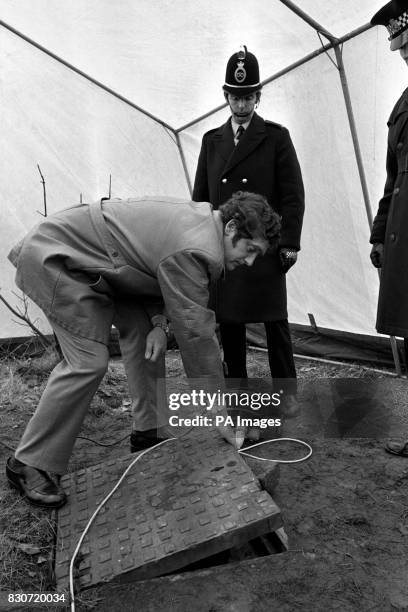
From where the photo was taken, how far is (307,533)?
2074 mm

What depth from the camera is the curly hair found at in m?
2.11

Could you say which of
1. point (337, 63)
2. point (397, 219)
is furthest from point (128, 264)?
point (337, 63)

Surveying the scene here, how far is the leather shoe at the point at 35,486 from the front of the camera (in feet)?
7.01

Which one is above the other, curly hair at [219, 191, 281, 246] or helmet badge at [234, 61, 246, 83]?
helmet badge at [234, 61, 246, 83]

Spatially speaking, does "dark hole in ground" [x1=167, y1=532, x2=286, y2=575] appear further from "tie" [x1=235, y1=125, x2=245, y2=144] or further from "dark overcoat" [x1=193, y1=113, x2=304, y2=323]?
"tie" [x1=235, y1=125, x2=245, y2=144]

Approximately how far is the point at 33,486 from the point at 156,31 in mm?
3038

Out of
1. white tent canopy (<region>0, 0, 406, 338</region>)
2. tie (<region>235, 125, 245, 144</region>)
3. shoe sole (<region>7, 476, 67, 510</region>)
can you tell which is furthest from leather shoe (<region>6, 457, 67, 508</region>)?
white tent canopy (<region>0, 0, 406, 338</region>)

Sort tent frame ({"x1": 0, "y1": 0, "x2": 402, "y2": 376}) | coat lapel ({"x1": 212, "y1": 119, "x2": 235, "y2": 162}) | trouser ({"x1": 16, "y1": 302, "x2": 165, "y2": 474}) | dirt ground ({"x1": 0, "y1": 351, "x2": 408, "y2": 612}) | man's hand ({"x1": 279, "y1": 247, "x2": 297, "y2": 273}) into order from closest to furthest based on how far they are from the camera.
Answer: dirt ground ({"x1": 0, "y1": 351, "x2": 408, "y2": 612}) → trouser ({"x1": 16, "y1": 302, "x2": 165, "y2": 474}) → man's hand ({"x1": 279, "y1": 247, "x2": 297, "y2": 273}) → coat lapel ({"x1": 212, "y1": 119, "x2": 235, "y2": 162}) → tent frame ({"x1": 0, "y1": 0, "x2": 402, "y2": 376})

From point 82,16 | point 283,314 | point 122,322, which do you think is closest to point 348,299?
point 283,314

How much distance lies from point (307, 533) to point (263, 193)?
5.68 ft

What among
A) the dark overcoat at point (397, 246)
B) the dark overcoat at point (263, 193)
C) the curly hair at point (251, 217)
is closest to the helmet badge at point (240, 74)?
the dark overcoat at point (263, 193)

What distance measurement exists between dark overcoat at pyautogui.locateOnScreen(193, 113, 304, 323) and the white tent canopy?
834mm

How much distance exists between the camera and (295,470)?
2.60 m

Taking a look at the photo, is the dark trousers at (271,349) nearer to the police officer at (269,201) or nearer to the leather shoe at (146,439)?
the police officer at (269,201)
